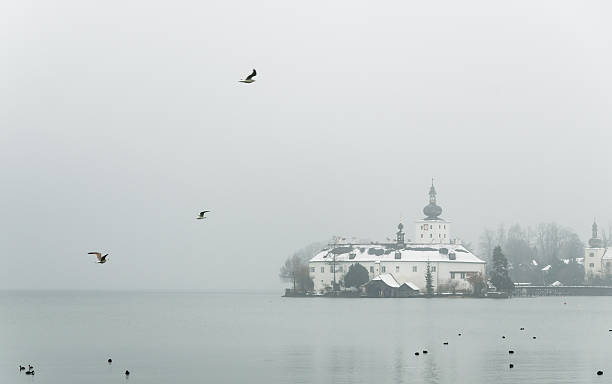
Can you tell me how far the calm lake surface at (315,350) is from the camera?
43.8m

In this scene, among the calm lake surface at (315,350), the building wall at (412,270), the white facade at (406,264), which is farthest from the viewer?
the white facade at (406,264)

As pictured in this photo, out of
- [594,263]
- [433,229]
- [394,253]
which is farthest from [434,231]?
[594,263]

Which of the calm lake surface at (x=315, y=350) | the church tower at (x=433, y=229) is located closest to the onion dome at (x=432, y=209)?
the church tower at (x=433, y=229)

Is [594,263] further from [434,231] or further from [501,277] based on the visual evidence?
[501,277]

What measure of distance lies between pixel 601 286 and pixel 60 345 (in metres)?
115

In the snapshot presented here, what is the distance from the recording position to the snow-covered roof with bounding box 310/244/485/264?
14475 centimetres

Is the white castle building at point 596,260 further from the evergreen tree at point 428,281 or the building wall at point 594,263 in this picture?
the evergreen tree at point 428,281

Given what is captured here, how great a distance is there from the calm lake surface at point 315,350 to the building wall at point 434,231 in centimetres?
7254

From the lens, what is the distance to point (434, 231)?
16188 centimetres

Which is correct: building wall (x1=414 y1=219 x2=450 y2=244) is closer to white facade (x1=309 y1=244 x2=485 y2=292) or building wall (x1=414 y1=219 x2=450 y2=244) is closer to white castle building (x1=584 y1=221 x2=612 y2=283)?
white facade (x1=309 y1=244 x2=485 y2=292)

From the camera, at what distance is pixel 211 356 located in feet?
171

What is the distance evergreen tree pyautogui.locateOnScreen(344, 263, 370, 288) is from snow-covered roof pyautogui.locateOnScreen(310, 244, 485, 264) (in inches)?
178

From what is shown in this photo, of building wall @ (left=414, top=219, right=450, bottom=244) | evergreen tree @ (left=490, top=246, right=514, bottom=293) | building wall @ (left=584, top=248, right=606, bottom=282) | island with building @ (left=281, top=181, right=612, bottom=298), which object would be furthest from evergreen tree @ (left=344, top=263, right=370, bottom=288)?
building wall @ (left=584, top=248, right=606, bottom=282)

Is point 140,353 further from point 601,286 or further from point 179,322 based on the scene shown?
point 601,286
